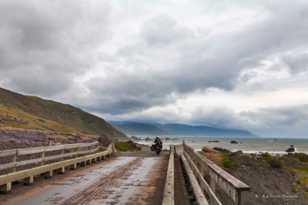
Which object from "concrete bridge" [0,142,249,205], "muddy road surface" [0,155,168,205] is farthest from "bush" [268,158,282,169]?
"muddy road surface" [0,155,168,205]

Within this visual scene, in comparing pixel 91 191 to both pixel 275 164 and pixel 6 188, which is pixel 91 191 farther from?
pixel 275 164

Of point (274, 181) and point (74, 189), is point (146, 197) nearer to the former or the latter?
point (74, 189)

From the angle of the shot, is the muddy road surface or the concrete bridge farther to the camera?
the muddy road surface

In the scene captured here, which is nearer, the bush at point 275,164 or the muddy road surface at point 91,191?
the muddy road surface at point 91,191

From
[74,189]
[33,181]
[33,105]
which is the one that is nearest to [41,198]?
[74,189]

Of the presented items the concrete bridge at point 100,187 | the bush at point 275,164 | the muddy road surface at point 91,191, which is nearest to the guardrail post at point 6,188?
the concrete bridge at point 100,187

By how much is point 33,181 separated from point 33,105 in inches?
6951

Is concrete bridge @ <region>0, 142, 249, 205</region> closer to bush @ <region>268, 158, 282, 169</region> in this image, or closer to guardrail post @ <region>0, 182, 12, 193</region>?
guardrail post @ <region>0, 182, 12, 193</region>

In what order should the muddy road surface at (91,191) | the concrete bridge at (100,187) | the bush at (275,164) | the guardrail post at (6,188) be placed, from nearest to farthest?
the concrete bridge at (100,187) < the muddy road surface at (91,191) < the guardrail post at (6,188) < the bush at (275,164)

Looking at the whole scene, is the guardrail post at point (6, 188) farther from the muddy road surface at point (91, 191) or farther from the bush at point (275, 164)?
the bush at point (275, 164)

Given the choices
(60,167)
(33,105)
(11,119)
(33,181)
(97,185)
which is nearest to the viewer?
(97,185)

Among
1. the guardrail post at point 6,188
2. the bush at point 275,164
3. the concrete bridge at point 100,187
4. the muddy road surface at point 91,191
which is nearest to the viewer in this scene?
the concrete bridge at point 100,187

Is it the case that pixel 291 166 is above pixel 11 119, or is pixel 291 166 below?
below

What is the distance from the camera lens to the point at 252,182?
2442cm
